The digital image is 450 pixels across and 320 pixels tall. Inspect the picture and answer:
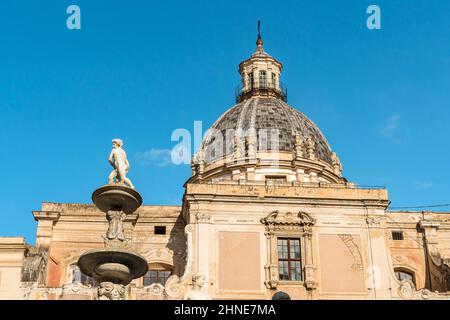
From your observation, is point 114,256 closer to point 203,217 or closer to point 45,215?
point 203,217

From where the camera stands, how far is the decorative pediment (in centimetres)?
3569

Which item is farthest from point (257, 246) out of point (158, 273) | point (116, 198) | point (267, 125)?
point (116, 198)

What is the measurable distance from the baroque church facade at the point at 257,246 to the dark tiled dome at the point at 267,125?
488cm

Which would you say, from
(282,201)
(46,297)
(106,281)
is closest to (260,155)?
(282,201)

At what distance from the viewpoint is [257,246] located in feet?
115

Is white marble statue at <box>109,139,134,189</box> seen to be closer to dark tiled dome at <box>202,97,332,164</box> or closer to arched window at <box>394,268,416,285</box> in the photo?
arched window at <box>394,268,416,285</box>

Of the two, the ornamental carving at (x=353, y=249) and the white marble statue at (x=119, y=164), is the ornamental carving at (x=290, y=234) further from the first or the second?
the white marble statue at (x=119, y=164)

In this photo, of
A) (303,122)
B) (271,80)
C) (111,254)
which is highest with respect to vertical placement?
(271,80)

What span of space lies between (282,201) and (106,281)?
1878cm

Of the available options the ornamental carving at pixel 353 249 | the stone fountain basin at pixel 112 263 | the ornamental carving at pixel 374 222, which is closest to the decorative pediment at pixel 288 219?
the ornamental carving at pixel 353 249

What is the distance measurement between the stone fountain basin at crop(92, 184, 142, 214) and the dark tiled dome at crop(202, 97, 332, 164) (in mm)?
27097

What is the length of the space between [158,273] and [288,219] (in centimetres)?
868
